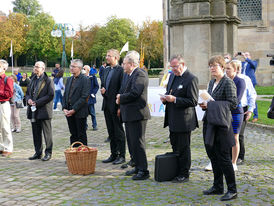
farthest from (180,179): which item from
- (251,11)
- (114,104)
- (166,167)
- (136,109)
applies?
(251,11)

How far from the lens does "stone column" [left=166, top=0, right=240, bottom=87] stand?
43.7 feet

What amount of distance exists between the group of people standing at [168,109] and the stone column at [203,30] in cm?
592

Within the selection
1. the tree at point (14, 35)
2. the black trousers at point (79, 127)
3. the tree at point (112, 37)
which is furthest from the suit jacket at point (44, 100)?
the tree at point (14, 35)

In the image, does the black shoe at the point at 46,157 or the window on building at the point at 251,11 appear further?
the window on building at the point at 251,11

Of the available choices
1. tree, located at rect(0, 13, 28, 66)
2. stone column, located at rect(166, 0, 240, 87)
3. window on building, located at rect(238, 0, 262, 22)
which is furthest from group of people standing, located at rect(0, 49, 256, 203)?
tree, located at rect(0, 13, 28, 66)

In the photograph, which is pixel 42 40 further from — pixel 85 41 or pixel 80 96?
pixel 80 96

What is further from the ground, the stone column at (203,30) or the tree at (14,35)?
the tree at (14,35)

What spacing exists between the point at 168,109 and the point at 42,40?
78135 millimetres

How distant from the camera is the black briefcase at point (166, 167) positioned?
6484 mm

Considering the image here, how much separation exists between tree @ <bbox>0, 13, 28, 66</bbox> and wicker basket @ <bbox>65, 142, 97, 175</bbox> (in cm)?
7453

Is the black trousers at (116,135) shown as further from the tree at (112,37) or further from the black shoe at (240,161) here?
the tree at (112,37)

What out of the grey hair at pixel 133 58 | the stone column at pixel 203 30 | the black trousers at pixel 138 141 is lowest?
the black trousers at pixel 138 141

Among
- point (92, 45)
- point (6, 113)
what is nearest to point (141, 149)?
point (6, 113)

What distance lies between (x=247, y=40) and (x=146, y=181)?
21311 millimetres
